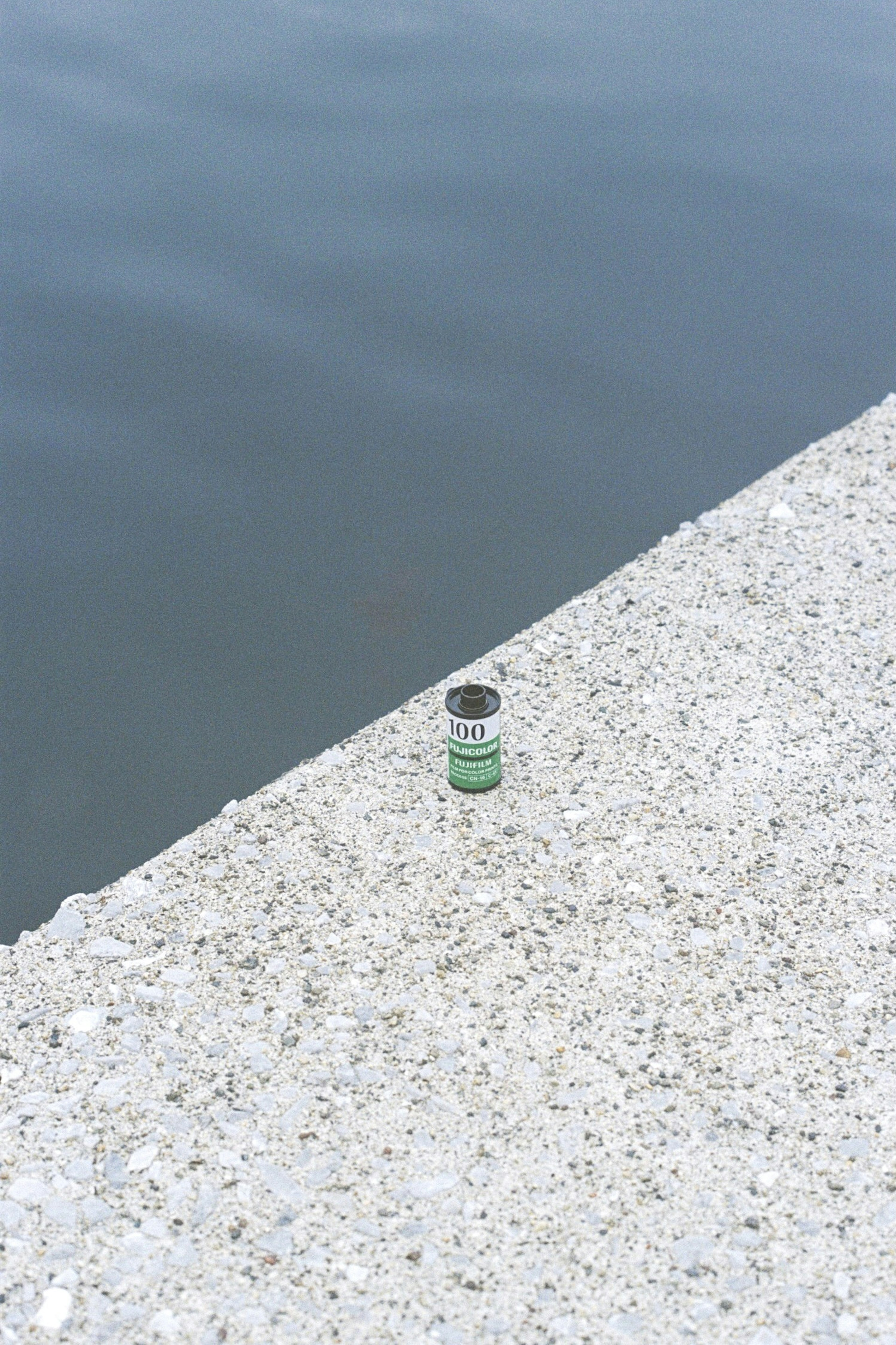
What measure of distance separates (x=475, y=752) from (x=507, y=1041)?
98 cm

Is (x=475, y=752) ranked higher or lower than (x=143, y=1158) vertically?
higher

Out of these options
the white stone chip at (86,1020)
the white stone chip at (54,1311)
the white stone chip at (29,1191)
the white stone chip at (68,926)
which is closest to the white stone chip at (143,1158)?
the white stone chip at (29,1191)

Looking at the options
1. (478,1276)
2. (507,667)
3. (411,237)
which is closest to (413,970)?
(478,1276)

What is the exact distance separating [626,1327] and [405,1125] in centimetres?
66

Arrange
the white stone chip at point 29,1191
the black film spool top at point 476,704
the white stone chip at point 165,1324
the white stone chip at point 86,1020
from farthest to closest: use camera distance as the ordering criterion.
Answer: the black film spool top at point 476,704
the white stone chip at point 86,1020
the white stone chip at point 29,1191
the white stone chip at point 165,1324

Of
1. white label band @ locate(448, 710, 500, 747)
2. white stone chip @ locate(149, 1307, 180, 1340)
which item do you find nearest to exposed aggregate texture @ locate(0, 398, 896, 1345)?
white stone chip @ locate(149, 1307, 180, 1340)

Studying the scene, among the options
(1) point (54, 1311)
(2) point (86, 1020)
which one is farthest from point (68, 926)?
(1) point (54, 1311)

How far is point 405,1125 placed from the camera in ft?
9.60

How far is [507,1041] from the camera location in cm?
314

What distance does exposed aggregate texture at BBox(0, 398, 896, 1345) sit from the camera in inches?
103

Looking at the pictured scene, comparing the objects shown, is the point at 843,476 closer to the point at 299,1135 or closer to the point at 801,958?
the point at 801,958

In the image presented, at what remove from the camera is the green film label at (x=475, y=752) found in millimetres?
3811

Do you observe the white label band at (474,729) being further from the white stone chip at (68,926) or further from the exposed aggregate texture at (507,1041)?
the white stone chip at (68,926)

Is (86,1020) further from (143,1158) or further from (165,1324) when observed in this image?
(165,1324)
